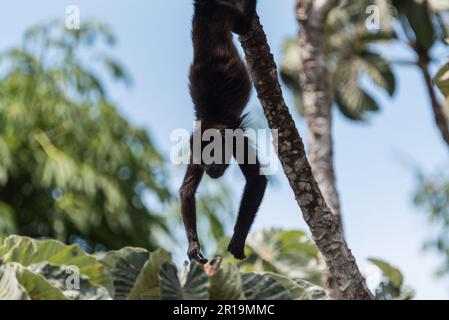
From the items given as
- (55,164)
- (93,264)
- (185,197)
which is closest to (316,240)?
(185,197)

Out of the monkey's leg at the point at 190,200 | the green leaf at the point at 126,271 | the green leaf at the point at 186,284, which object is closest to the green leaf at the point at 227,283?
the green leaf at the point at 186,284

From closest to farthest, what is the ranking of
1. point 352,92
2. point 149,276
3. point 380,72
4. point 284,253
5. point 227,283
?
point 227,283
point 149,276
point 284,253
point 380,72
point 352,92

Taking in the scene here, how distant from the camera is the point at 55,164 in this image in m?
15.4

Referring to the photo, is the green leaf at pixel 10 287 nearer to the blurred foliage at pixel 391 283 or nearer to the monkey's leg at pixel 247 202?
the monkey's leg at pixel 247 202

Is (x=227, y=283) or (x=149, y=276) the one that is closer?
(x=227, y=283)

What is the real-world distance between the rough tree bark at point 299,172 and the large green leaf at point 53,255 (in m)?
1.99

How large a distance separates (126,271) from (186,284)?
59cm

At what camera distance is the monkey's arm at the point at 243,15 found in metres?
4.50

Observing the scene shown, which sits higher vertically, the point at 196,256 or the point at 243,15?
the point at 243,15

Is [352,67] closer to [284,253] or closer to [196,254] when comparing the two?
[284,253]

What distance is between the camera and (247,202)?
5457 millimetres

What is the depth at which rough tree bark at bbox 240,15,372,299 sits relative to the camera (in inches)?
177

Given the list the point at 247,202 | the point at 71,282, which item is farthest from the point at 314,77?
the point at 71,282
